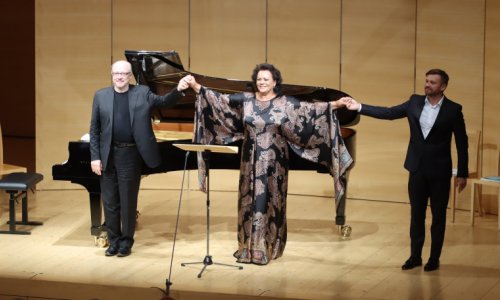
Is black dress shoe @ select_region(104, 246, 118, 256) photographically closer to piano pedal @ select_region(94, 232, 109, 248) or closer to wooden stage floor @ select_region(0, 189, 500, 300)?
wooden stage floor @ select_region(0, 189, 500, 300)

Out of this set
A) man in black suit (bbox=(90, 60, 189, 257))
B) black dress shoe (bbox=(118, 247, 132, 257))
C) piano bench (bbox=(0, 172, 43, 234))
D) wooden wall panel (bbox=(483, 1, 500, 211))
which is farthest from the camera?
wooden wall panel (bbox=(483, 1, 500, 211))

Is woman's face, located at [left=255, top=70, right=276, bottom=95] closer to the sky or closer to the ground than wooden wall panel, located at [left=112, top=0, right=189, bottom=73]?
closer to the ground

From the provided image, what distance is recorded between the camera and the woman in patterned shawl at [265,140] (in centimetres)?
612

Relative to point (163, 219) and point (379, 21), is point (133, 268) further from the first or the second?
point (379, 21)

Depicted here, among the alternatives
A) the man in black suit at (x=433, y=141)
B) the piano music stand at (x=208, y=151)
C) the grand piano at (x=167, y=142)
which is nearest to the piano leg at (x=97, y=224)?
the grand piano at (x=167, y=142)

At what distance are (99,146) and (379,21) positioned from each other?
12.3ft

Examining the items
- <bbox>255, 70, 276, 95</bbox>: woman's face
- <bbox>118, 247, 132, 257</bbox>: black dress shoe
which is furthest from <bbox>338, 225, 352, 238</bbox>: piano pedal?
<bbox>118, 247, 132, 257</bbox>: black dress shoe

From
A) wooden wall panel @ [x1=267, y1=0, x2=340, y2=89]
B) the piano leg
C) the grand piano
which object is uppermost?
wooden wall panel @ [x1=267, y1=0, x2=340, y2=89]

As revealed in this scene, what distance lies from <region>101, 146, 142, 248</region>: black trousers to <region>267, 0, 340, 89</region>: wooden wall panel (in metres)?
3.22

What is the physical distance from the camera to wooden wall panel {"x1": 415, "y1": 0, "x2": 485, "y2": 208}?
829 cm

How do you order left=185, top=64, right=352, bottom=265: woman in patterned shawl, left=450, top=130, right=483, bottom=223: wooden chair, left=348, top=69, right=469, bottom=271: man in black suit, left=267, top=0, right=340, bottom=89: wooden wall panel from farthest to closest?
left=267, top=0, right=340, bottom=89: wooden wall panel → left=450, top=130, right=483, bottom=223: wooden chair → left=185, top=64, right=352, bottom=265: woman in patterned shawl → left=348, top=69, right=469, bottom=271: man in black suit

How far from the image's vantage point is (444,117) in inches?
231

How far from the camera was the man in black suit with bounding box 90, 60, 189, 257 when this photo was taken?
634 centimetres

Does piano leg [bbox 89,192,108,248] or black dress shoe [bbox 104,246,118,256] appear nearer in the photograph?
black dress shoe [bbox 104,246,118,256]
